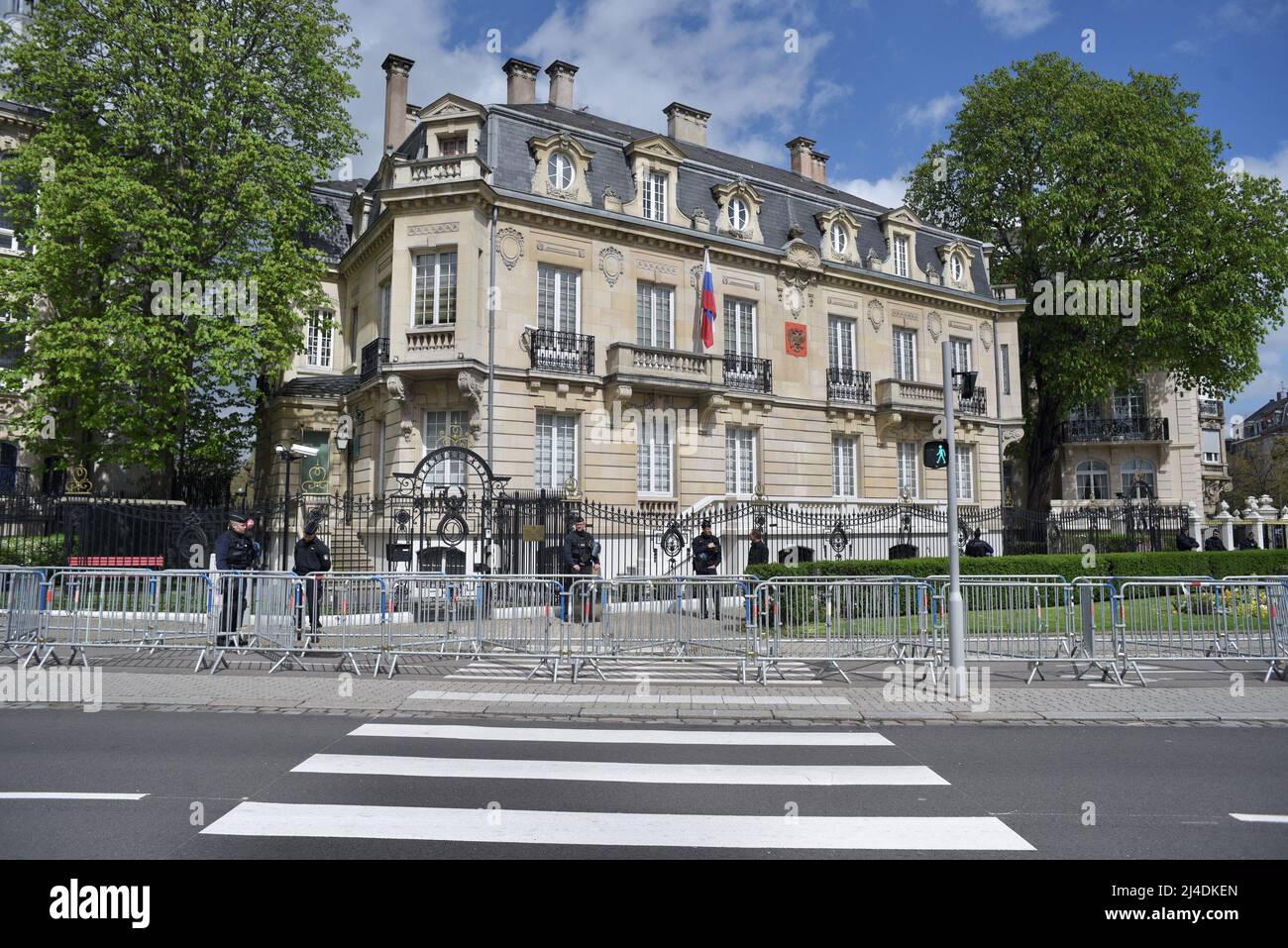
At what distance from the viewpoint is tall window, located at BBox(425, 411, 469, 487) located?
2123cm

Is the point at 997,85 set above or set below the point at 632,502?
above

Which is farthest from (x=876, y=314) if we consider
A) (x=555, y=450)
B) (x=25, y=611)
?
(x=25, y=611)

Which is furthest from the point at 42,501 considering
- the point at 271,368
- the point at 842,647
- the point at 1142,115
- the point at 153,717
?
the point at 1142,115

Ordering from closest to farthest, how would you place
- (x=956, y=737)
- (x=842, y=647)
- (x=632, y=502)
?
(x=956, y=737) < (x=842, y=647) < (x=632, y=502)

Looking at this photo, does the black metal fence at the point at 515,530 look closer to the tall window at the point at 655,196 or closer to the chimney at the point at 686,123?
the tall window at the point at 655,196

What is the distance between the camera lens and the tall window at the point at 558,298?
22.5 m

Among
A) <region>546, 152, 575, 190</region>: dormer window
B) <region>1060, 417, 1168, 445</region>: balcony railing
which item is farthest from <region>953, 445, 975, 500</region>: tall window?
<region>546, 152, 575, 190</region>: dormer window

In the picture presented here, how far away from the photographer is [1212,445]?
5812 cm

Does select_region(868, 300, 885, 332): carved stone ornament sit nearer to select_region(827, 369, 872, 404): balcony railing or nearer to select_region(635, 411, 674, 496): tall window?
select_region(827, 369, 872, 404): balcony railing

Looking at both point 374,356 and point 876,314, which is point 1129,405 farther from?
point 374,356

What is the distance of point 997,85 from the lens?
31562 millimetres

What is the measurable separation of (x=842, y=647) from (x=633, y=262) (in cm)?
1603

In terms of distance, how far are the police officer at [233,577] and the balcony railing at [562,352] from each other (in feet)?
33.8
